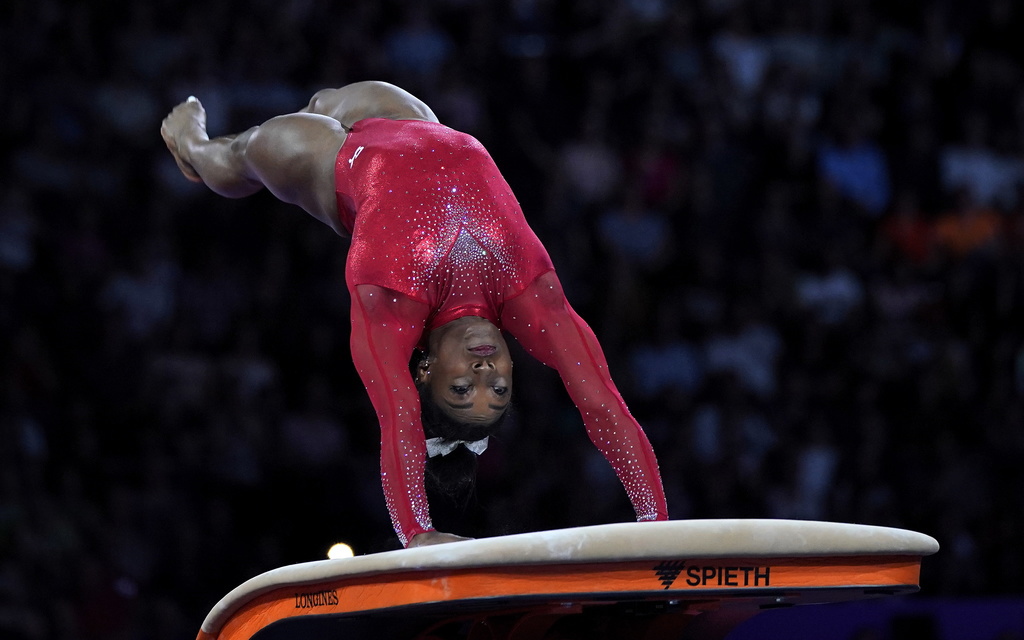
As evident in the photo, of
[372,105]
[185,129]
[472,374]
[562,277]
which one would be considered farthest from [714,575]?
[562,277]

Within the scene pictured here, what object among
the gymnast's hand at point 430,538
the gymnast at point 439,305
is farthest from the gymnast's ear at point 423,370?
the gymnast's hand at point 430,538

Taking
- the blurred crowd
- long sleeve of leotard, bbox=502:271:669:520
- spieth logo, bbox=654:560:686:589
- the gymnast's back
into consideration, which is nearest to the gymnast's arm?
long sleeve of leotard, bbox=502:271:669:520

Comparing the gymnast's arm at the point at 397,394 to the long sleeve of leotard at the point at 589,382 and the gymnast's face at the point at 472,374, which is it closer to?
the gymnast's face at the point at 472,374

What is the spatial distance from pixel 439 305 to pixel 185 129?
4.90 feet

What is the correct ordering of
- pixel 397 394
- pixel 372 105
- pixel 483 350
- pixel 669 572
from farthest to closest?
pixel 372 105, pixel 483 350, pixel 397 394, pixel 669 572

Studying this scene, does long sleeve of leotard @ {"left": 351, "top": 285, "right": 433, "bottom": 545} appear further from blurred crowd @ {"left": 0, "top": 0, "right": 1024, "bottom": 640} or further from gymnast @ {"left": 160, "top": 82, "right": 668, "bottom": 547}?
blurred crowd @ {"left": 0, "top": 0, "right": 1024, "bottom": 640}

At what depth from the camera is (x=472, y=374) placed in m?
2.77

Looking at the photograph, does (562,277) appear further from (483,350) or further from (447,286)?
(483,350)

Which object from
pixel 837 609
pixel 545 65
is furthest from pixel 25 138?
pixel 837 609

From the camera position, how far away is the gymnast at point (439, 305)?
2734 millimetres

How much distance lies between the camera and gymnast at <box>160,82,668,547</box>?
8.97 ft

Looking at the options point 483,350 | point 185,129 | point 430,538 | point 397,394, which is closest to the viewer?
point 430,538

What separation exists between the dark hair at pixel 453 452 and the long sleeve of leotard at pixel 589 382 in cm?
20

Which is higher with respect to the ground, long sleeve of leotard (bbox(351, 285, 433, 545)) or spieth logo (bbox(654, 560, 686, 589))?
long sleeve of leotard (bbox(351, 285, 433, 545))
